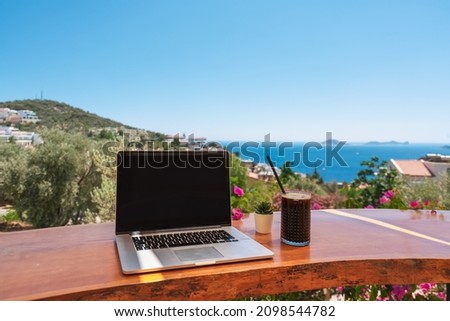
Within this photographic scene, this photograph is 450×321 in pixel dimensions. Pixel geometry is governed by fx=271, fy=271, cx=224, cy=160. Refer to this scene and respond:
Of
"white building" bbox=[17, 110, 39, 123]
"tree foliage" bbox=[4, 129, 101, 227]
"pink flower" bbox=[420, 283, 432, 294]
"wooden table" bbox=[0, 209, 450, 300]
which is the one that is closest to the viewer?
"wooden table" bbox=[0, 209, 450, 300]

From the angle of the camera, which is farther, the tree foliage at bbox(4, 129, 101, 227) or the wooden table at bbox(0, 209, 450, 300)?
the tree foliage at bbox(4, 129, 101, 227)

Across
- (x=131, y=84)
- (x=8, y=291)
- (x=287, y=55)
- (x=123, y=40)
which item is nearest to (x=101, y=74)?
(x=131, y=84)

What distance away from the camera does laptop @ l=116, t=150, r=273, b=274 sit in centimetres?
79

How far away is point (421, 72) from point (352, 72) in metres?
0.95

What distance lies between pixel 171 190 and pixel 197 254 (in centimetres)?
29

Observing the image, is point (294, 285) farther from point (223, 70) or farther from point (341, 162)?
point (223, 70)

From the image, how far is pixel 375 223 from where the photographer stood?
45.9 inches

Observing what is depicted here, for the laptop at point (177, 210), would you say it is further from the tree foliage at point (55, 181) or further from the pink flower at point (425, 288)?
the tree foliage at point (55, 181)

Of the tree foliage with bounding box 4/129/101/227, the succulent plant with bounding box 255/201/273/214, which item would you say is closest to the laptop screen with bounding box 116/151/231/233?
the succulent plant with bounding box 255/201/273/214

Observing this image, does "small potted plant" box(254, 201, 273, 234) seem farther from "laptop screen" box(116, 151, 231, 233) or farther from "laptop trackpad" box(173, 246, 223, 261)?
"laptop trackpad" box(173, 246, 223, 261)

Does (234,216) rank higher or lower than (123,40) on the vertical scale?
lower

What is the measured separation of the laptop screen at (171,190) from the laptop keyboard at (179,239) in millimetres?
57

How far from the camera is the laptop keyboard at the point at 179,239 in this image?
0.83 meters

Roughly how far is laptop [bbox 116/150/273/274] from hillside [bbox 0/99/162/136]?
413 centimetres
